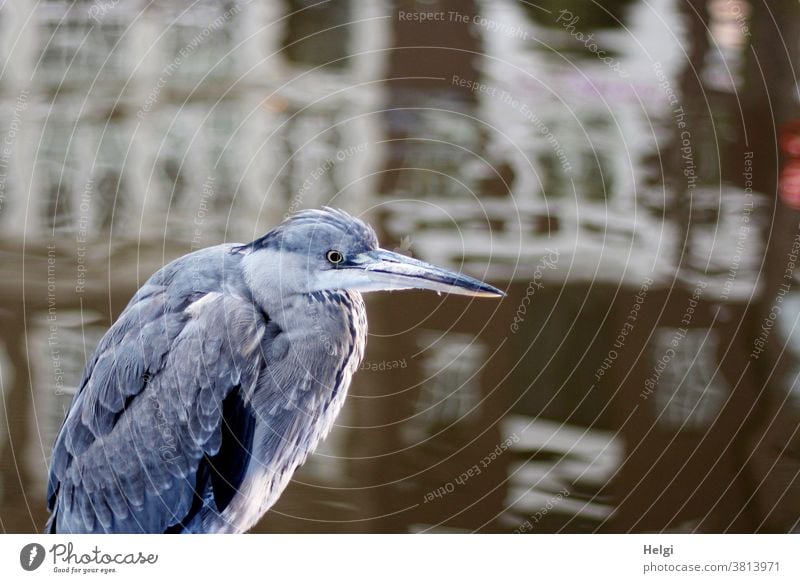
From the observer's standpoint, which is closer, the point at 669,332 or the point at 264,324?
the point at 264,324

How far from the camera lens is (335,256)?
42.4 inches

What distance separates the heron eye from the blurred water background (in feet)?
0.28

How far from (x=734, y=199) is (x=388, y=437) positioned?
0.61m

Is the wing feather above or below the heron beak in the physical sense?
below

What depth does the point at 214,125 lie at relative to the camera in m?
1.15

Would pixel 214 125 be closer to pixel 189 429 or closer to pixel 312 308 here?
pixel 312 308

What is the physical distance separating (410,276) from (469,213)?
13 cm

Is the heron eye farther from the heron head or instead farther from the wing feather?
the wing feather

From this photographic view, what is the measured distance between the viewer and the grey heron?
1.06 metres
